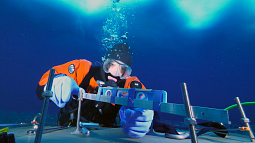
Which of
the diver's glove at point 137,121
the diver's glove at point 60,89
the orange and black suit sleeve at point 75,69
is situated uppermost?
the orange and black suit sleeve at point 75,69

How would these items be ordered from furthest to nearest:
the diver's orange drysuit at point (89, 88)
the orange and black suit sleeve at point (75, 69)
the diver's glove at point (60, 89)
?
the diver's orange drysuit at point (89, 88), the orange and black suit sleeve at point (75, 69), the diver's glove at point (60, 89)

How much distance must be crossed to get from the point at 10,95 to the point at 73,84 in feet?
54.0

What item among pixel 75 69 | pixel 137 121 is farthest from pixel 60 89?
pixel 75 69

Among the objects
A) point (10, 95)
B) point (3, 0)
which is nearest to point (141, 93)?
point (3, 0)

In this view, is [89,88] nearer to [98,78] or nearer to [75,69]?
[98,78]

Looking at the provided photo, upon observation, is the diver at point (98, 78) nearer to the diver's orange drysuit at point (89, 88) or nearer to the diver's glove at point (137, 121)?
the diver's orange drysuit at point (89, 88)

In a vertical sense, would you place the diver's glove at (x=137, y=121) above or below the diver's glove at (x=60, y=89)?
below

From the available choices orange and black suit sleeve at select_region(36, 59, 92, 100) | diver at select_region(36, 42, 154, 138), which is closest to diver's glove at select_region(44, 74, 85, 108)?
diver at select_region(36, 42, 154, 138)

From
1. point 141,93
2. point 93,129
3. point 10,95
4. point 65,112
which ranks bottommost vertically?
point 93,129

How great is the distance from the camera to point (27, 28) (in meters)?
10.6

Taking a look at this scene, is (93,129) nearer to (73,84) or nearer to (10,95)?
(73,84)

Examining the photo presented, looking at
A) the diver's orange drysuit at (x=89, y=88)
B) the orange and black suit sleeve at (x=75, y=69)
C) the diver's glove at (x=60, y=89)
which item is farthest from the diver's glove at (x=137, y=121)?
the orange and black suit sleeve at (x=75, y=69)

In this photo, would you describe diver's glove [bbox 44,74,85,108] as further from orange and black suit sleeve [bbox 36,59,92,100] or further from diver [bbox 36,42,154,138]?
orange and black suit sleeve [bbox 36,59,92,100]

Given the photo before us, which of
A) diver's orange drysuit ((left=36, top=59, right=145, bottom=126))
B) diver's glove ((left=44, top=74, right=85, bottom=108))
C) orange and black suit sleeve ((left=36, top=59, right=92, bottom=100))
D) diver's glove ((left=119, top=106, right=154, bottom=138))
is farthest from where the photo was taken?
diver's orange drysuit ((left=36, top=59, right=145, bottom=126))
